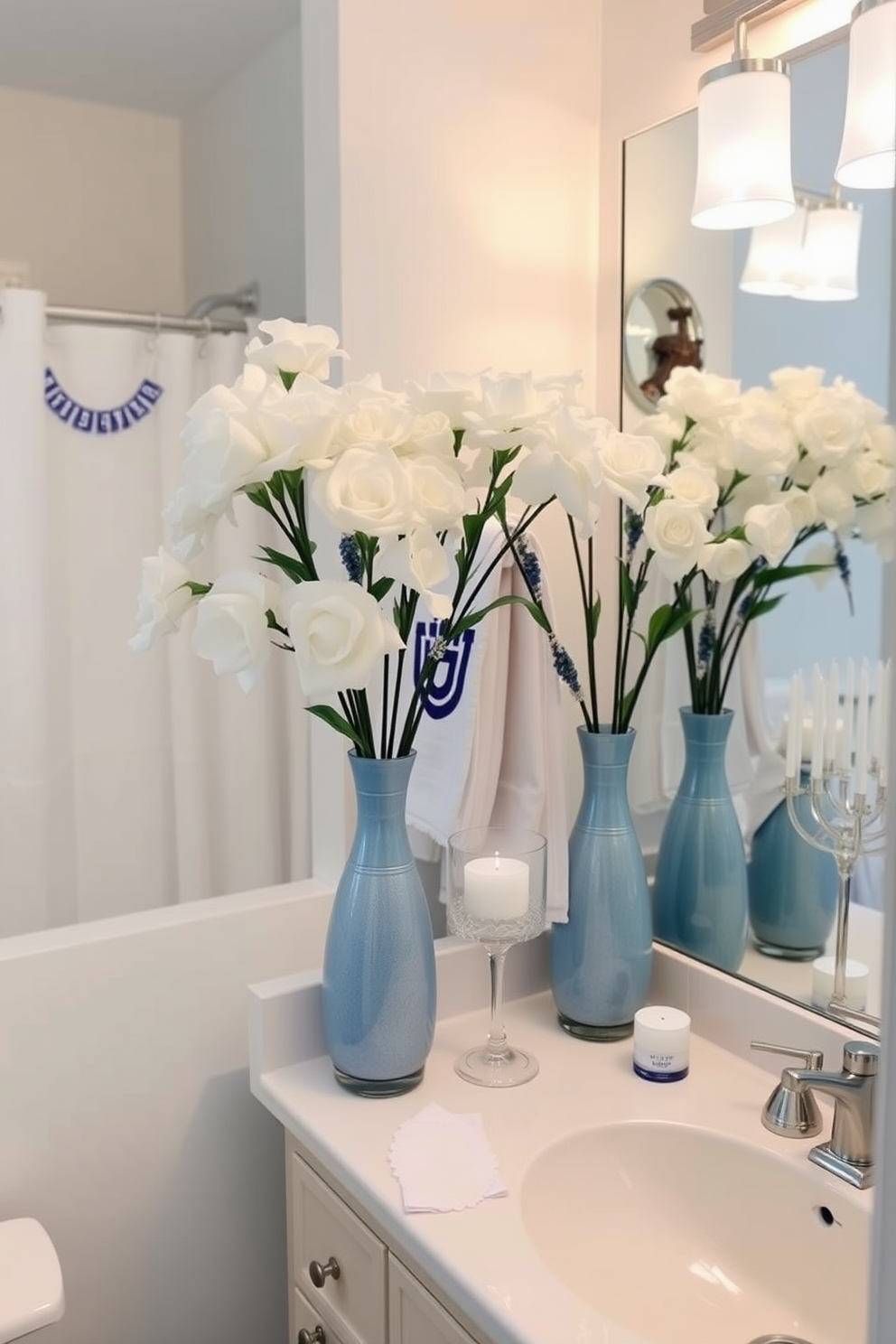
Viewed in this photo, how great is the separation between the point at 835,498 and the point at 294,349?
626mm

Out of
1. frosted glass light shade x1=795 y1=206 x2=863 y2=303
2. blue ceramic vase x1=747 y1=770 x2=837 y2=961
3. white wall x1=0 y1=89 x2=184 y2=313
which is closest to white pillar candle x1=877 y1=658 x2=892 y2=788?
blue ceramic vase x1=747 y1=770 x2=837 y2=961

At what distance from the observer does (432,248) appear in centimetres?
148

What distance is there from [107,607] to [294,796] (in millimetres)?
490

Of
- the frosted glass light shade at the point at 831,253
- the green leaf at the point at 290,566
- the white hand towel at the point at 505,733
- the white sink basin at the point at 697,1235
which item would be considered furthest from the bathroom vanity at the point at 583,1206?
the frosted glass light shade at the point at 831,253

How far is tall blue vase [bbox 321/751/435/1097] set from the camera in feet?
3.96

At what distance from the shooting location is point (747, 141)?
1.29 m

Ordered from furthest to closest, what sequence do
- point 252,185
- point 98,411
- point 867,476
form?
point 252,185
point 98,411
point 867,476

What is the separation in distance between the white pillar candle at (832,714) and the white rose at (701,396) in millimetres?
340

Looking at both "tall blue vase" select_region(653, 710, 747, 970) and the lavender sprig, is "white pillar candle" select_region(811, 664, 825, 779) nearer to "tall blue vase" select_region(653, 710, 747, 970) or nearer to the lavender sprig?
"tall blue vase" select_region(653, 710, 747, 970)

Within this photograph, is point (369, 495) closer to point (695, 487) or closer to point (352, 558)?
point (352, 558)

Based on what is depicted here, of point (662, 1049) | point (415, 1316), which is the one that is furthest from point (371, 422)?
point (415, 1316)

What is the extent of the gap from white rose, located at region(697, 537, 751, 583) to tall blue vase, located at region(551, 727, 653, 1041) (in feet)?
0.72

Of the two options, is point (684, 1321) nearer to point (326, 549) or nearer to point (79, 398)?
point (326, 549)

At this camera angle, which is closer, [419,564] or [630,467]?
[419,564]
